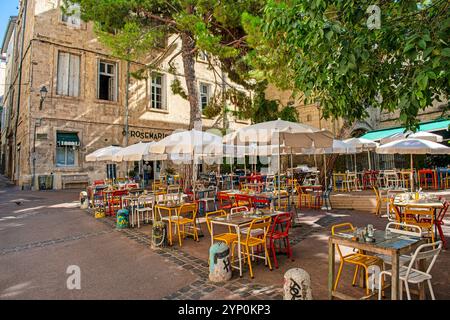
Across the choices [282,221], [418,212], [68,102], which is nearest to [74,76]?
[68,102]

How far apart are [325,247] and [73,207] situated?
9067 millimetres

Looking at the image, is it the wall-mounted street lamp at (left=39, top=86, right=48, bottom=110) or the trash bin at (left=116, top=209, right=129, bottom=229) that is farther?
the wall-mounted street lamp at (left=39, top=86, right=48, bottom=110)

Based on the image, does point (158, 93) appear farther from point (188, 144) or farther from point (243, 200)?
point (188, 144)

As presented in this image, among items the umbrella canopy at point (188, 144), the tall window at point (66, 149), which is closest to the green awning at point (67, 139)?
the tall window at point (66, 149)

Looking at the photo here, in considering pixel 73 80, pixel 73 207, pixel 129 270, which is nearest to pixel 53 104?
pixel 73 80

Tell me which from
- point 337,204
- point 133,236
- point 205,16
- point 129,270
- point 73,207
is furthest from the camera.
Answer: point 205,16

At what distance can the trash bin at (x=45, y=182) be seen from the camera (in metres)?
15.0

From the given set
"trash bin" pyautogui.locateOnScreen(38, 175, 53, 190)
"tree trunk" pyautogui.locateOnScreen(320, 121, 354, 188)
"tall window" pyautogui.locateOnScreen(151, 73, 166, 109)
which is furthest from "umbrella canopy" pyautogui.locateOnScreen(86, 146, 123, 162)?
"tall window" pyautogui.locateOnScreen(151, 73, 166, 109)

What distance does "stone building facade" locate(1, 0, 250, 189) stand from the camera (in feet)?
49.3

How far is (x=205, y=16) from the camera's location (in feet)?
37.1

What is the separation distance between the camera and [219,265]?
3.73 m

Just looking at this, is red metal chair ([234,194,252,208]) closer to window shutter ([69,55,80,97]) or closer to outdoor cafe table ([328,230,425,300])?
outdoor cafe table ([328,230,425,300])
